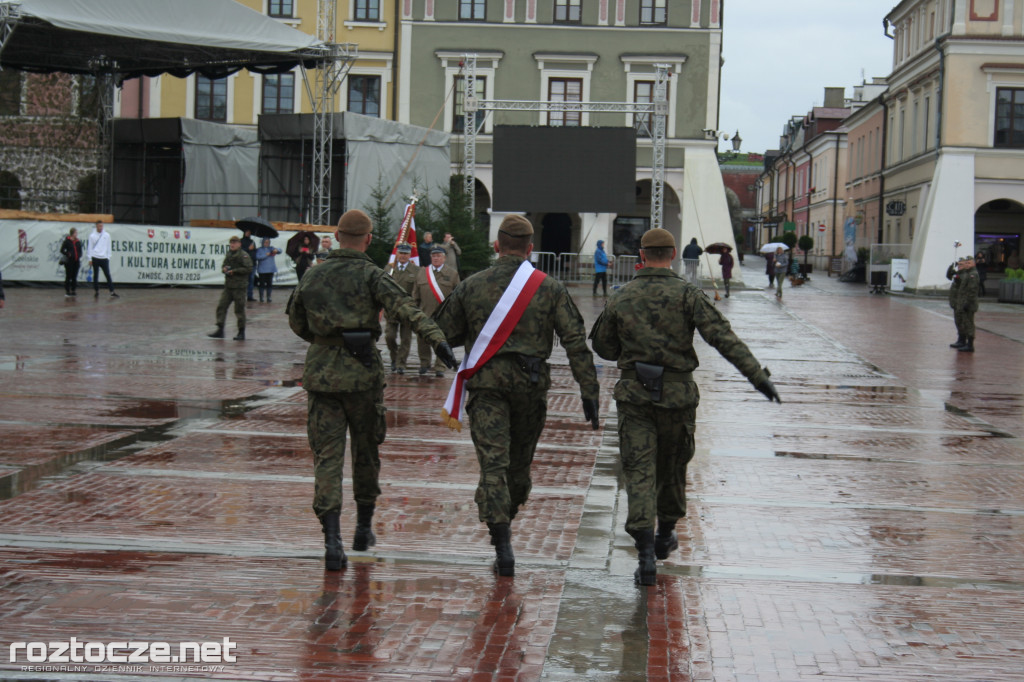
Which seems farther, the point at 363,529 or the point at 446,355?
the point at 363,529

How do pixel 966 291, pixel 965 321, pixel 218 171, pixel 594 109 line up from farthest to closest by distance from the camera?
pixel 218 171
pixel 594 109
pixel 965 321
pixel 966 291

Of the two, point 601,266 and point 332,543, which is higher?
point 601,266

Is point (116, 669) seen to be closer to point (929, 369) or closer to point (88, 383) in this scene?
point (88, 383)

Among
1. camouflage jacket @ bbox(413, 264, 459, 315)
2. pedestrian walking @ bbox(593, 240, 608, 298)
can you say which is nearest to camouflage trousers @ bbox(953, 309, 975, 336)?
camouflage jacket @ bbox(413, 264, 459, 315)

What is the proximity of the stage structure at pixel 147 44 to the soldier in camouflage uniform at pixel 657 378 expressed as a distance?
24006 mm

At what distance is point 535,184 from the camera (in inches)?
1400

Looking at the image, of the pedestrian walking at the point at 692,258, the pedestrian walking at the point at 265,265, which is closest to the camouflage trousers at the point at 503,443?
the pedestrian walking at the point at 265,265

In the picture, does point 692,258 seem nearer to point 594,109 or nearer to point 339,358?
point 594,109

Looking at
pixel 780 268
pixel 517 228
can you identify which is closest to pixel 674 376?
pixel 517 228

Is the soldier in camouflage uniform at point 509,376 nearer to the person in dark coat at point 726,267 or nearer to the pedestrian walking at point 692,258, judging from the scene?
the person in dark coat at point 726,267

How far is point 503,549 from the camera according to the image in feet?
19.3

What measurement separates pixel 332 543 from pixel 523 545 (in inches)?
47.5

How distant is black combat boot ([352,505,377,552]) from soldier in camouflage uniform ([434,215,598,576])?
714mm

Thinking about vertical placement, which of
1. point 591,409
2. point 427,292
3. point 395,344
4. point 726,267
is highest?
point 726,267
